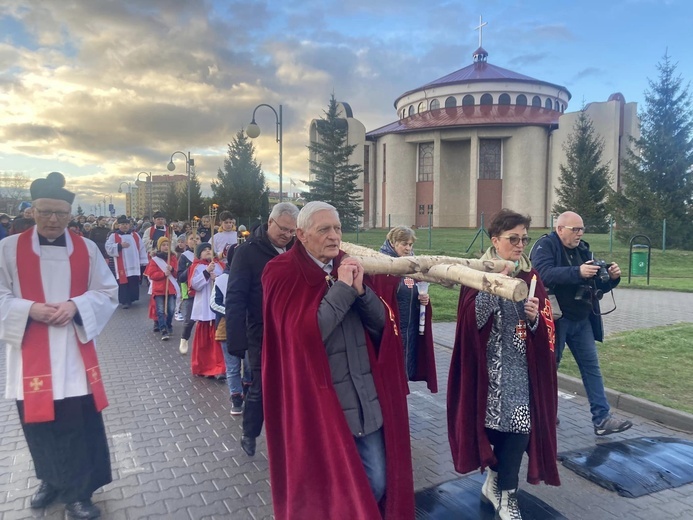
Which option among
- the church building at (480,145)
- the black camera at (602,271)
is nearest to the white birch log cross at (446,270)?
the black camera at (602,271)

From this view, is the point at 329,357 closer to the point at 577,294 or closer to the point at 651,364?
the point at 577,294

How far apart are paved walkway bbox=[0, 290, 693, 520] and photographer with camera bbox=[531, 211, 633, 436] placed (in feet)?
1.35

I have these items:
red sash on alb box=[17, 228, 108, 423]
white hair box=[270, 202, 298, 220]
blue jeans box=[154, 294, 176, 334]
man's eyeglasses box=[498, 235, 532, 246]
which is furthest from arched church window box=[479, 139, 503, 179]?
red sash on alb box=[17, 228, 108, 423]

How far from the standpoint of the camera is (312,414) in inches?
114

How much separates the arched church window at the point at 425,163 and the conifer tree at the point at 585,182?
12973 mm

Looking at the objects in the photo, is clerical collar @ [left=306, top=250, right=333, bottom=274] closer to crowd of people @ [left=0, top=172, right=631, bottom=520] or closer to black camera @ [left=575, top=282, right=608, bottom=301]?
crowd of people @ [left=0, top=172, right=631, bottom=520]

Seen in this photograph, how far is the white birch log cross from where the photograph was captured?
271cm

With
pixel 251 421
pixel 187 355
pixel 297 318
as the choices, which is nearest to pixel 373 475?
pixel 297 318

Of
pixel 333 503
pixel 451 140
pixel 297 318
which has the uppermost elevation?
pixel 451 140

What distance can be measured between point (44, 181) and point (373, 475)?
3.14 metres

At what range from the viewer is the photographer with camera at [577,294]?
16.8 feet

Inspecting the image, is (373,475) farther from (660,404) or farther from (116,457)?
(660,404)

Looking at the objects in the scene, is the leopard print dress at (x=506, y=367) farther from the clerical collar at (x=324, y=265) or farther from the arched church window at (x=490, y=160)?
the arched church window at (x=490, y=160)

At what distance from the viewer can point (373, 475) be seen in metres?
3.04
